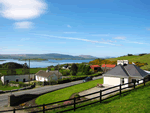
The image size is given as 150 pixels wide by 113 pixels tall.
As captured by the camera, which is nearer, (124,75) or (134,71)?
(124,75)

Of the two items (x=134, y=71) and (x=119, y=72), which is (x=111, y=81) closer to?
(x=119, y=72)

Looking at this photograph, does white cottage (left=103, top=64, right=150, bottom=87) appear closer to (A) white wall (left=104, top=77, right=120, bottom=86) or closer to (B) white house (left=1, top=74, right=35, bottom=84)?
(A) white wall (left=104, top=77, right=120, bottom=86)

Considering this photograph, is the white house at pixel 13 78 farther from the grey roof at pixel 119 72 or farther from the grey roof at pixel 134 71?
the grey roof at pixel 134 71

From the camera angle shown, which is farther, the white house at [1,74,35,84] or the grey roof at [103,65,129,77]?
the white house at [1,74,35,84]

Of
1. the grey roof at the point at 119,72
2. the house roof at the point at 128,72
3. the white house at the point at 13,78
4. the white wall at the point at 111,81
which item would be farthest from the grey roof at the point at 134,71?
the white house at the point at 13,78

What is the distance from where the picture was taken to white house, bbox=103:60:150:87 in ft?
82.9

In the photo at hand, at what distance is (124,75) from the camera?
25.7 metres

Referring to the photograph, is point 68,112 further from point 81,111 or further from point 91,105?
point 91,105

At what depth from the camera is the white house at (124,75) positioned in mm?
25270

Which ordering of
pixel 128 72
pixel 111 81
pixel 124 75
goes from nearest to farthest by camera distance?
pixel 124 75, pixel 128 72, pixel 111 81

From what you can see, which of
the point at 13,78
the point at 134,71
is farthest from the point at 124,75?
the point at 13,78

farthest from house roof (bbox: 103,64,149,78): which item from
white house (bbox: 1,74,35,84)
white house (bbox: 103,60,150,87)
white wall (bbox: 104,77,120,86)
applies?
white house (bbox: 1,74,35,84)

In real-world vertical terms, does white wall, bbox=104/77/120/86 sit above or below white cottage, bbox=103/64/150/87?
below

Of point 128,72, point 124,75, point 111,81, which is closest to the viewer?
point 124,75
